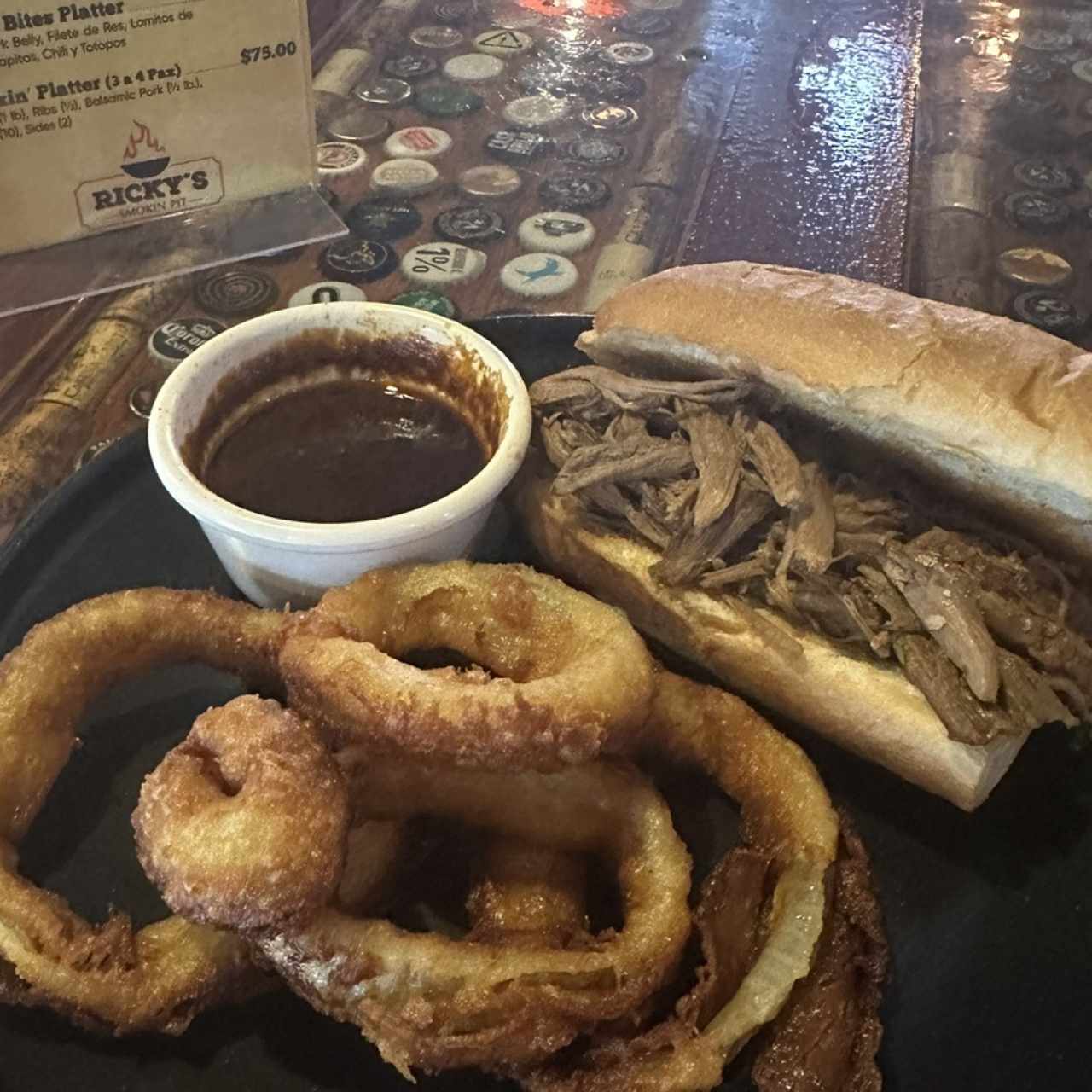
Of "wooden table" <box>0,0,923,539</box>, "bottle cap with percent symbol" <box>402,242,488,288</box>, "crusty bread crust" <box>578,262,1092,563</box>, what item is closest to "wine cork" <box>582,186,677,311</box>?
"wooden table" <box>0,0,923,539</box>

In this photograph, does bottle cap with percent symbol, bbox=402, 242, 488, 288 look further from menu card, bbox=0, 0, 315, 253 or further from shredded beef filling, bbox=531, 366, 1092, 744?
shredded beef filling, bbox=531, 366, 1092, 744

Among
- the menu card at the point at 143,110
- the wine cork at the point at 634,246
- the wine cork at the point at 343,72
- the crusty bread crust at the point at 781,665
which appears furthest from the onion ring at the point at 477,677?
the wine cork at the point at 343,72

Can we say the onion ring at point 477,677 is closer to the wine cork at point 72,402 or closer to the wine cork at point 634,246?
the wine cork at point 72,402

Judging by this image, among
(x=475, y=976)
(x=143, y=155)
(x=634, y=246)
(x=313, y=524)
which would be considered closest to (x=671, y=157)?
(x=634, y=246)

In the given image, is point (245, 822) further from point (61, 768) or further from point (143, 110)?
point (143, 110)

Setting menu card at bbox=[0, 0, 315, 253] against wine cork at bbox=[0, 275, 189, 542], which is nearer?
menu card at bbox=[0, 0, 315, 253]

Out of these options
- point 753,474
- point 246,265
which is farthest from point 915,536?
point 246,265

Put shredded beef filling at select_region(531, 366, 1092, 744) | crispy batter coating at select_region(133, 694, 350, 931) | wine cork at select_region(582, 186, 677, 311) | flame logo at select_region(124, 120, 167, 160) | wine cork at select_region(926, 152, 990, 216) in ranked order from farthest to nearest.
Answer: wine cork at select_region(926, 152, 990, 216) → wine cork at select_region(582, 186, 677, 311) → flame logo at select_region(124, 120, 167, 160) → shredded beef filling at select_region(531, 366, 1092, 744) → crispy batter coating at select_region(133, 694, 350, 931)
